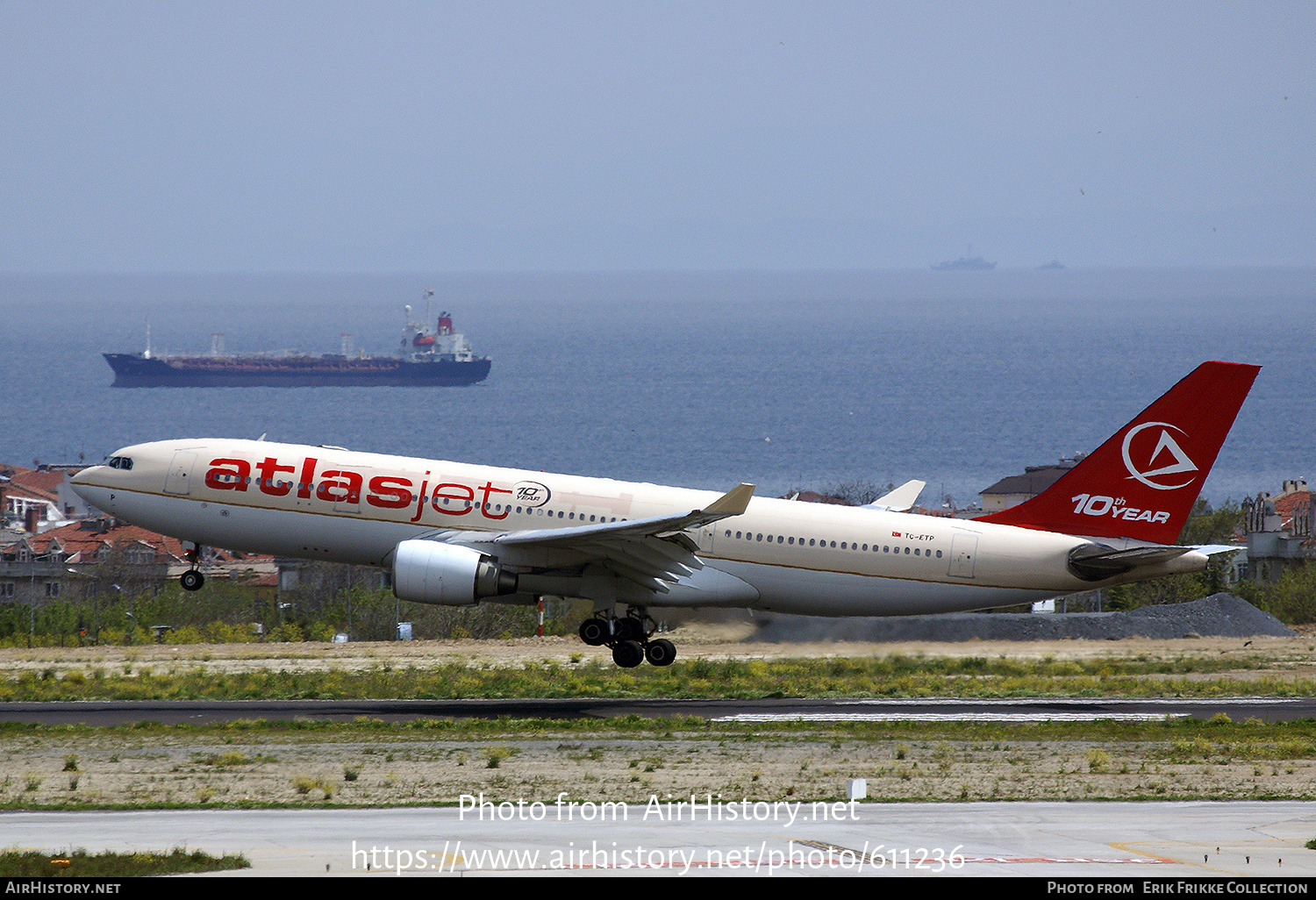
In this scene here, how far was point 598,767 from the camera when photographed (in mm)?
24484

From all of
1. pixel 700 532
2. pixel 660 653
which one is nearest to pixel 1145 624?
pixel 700 532

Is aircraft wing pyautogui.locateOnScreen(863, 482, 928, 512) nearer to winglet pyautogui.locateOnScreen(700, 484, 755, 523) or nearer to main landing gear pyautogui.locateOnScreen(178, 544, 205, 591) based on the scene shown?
winglet pyautogui.locateOnScreen(700, 484, 755, 523)

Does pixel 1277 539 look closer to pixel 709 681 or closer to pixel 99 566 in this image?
pixel 709 681

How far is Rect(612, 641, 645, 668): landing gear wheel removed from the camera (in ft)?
114

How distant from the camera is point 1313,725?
29.8m

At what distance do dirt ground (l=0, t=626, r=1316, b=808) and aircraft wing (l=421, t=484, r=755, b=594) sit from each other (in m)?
4.39

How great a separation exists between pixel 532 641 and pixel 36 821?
31.3 metres

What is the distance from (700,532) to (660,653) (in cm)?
304

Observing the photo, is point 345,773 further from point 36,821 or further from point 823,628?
point 823,628

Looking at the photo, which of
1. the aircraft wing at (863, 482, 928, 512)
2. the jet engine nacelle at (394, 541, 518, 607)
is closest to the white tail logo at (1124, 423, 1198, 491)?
the aircraft wing at (863, 482, 928, 512)

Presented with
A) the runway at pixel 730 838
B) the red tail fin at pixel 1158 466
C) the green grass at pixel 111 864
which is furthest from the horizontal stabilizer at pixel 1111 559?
the green grass at pixel 111 864

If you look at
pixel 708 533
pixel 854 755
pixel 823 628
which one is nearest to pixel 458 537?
pixel 708 533

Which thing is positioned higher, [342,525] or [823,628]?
[342,525]

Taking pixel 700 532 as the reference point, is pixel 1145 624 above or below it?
below
